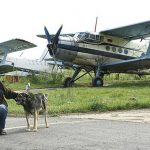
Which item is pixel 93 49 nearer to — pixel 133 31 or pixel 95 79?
pixel 95 79

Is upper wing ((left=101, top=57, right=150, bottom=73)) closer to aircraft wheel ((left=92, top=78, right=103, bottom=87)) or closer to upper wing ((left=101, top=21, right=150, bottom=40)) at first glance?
aircraft wheel ((left=92, top=78, right=103, bottom=87))

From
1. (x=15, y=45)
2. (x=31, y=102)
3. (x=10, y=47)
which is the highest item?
(x=15, y=45)

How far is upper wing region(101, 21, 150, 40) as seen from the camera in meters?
31.0

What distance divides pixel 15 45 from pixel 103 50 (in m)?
12.9

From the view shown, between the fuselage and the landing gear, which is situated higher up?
the fuselage

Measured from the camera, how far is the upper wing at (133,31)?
31034mm

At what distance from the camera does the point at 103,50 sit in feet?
104

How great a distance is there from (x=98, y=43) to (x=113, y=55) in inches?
53.2

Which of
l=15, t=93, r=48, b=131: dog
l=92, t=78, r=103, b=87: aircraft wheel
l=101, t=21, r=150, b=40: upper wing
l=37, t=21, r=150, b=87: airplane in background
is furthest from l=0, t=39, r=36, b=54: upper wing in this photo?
l=15, t=93, r=48, b=131: dog

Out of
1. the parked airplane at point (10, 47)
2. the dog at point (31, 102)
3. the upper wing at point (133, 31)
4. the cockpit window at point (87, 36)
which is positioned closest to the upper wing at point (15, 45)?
the parked airplane at point (10, 47)

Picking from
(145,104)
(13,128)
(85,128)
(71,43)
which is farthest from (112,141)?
(71,43)

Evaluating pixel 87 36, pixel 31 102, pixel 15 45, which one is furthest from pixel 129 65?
pixel 31 102

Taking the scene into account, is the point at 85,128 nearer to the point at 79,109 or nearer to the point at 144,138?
the point at 144,138

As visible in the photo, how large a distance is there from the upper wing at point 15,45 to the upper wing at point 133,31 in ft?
33.9
